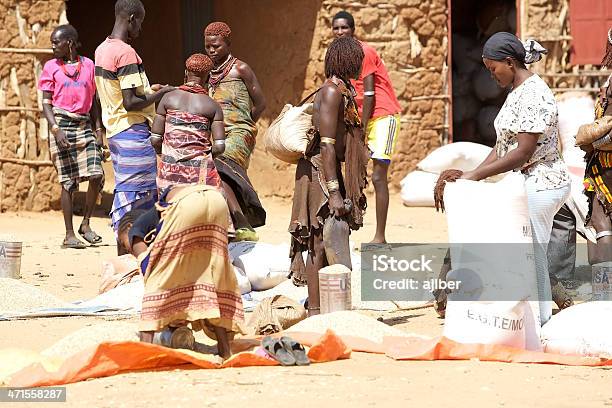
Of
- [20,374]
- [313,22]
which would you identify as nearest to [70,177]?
[313,22]

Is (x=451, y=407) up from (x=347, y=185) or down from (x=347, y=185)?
down

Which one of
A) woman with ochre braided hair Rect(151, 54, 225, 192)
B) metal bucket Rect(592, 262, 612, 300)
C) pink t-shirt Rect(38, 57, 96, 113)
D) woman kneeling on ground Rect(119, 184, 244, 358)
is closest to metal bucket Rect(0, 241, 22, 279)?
woman with ochre braided hair Rect(151, 54, 225, 192)

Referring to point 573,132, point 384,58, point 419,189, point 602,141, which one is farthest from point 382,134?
point 384,58

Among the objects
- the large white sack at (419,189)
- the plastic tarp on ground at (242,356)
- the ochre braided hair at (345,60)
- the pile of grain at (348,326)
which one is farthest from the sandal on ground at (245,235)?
the large white sack at (419,189)

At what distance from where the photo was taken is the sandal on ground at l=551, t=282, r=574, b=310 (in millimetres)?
7086

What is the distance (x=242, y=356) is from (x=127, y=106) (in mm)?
3323

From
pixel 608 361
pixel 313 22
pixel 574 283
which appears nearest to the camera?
pixel 608 361

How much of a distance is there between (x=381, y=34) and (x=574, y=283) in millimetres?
5568

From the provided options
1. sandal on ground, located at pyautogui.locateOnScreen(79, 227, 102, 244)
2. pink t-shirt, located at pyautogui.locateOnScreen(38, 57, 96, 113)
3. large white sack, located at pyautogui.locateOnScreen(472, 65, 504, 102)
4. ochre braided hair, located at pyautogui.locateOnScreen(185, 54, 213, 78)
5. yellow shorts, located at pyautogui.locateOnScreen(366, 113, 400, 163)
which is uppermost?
large white sack, located at pyautogui.locateOnScreen(472, 65, 504, 102)

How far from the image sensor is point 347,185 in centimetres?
702

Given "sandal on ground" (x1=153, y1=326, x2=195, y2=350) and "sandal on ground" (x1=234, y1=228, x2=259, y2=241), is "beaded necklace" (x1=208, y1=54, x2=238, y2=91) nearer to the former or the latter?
"sandal on ground" (x1=234, y1=228, x2=259, y2=241)

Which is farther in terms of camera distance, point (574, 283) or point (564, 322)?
point (574, 283)

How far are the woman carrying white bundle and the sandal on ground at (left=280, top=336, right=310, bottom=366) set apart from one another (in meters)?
1.26

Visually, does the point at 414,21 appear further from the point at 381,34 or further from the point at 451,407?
the point at 451,407
